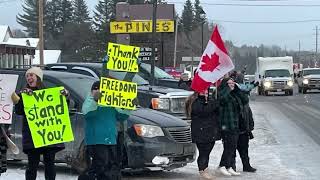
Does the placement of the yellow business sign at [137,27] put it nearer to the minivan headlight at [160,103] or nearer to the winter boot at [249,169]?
the minivan headlight at [160,103]

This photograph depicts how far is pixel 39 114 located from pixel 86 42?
82.0 metres

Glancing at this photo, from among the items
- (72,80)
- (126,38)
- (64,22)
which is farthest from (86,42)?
(72,80)

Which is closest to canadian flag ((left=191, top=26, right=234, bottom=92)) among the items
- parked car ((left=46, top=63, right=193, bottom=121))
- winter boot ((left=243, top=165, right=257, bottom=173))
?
winter boot ((left=243, top=165, right=257, bottom=173))

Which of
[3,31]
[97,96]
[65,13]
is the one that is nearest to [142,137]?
[97,96]

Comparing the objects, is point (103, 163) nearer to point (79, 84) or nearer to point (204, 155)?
point (204, 155)

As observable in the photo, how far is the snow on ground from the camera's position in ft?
32.2

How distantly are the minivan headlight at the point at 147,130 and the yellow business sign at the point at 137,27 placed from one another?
72.5ft

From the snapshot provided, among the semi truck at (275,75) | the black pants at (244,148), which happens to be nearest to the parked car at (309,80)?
the semi truck at (275,75)

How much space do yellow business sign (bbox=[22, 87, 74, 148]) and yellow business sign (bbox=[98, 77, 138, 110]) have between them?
50 centimetres

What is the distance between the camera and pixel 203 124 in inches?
376

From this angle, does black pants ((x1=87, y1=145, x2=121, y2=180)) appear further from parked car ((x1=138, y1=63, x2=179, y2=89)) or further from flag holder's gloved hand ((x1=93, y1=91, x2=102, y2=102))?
parked car ((x1=138, y1=63, x2=179, y2=89))

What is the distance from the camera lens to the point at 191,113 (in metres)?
9.64

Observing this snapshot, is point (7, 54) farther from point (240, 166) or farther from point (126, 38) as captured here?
point (240, 166)

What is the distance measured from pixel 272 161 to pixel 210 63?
8.75 feet
